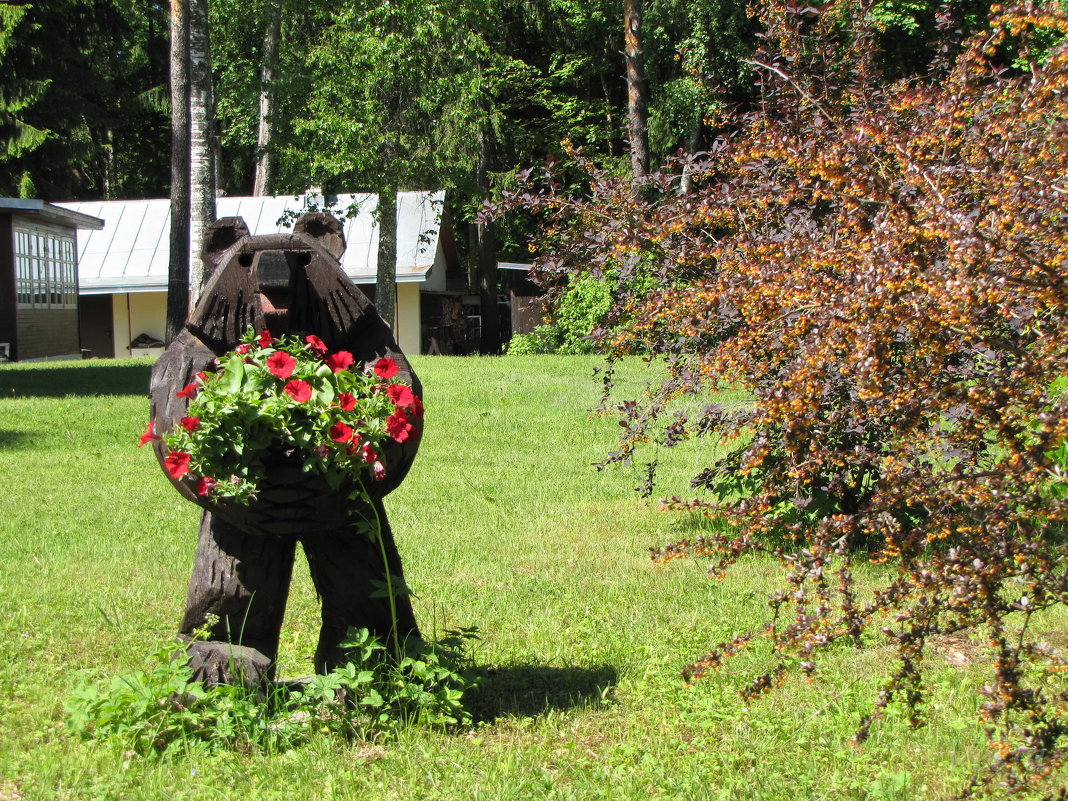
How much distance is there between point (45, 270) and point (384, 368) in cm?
2253

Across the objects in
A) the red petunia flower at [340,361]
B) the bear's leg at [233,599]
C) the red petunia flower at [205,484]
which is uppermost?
the red petunia flower at [340,361]

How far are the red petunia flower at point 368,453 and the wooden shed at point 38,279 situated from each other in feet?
64.7

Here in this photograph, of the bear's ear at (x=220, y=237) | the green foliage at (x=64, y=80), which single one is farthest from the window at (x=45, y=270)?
the bear's ear at (x=220, y=237)

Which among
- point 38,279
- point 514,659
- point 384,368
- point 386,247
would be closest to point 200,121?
point 386,247

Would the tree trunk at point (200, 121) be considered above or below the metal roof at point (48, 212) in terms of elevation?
above

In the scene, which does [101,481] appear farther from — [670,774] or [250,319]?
[670,774]

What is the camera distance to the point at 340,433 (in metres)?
3.24

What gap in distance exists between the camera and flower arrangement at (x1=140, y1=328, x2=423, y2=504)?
319 centimetres

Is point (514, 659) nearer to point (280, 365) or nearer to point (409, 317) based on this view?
point (280, 365)

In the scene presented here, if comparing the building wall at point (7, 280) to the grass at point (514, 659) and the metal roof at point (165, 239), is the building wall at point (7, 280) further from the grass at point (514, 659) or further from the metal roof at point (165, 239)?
the grass at point (514, 659)

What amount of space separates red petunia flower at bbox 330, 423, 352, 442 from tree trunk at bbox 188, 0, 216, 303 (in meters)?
12.6

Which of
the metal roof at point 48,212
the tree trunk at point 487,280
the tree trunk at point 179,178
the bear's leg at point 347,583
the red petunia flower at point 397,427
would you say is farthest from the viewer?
the tree trunk at point 487,280

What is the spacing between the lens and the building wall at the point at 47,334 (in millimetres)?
22156

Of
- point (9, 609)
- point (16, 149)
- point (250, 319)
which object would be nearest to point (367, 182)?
point (16, 149)
